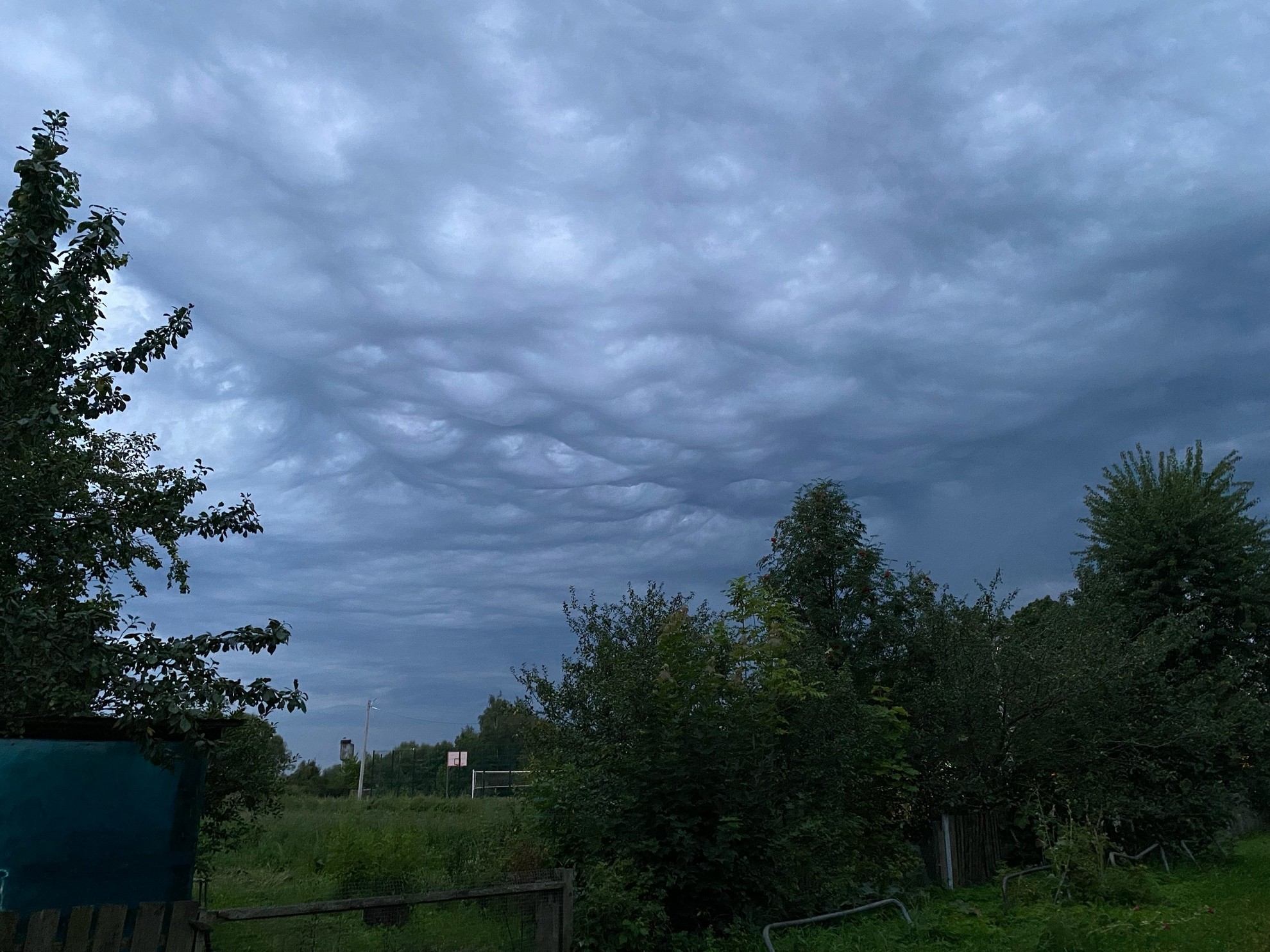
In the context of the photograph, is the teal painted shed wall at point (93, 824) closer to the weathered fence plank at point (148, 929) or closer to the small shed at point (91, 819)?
the small shed at point (91, 819)

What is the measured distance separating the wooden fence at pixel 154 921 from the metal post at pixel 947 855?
11.3 meters

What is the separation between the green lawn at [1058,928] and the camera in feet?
29.1

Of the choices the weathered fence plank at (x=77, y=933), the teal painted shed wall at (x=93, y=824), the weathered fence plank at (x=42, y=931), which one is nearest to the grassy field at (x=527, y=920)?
the weathered fence plank at (x=77, y=933)

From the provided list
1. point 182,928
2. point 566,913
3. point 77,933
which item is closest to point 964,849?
point 566,913

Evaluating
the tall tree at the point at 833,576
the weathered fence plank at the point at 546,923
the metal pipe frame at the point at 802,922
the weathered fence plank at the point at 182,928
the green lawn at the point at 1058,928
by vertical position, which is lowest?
the green lawn at the point at 1058,928

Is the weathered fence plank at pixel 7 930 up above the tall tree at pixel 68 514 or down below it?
below

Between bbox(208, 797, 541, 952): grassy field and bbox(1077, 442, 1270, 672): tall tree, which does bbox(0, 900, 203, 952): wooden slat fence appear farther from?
bbox(1077, 442, 1270, 672): tall tree

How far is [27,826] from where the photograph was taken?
6.59 m

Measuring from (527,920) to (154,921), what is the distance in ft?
9.98

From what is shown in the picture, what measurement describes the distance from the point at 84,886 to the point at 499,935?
320cm

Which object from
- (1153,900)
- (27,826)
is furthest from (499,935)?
(1153,900)

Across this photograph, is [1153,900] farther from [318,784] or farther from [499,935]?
[318,784]

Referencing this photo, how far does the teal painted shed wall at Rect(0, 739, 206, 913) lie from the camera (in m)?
6.56

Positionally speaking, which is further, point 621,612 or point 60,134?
point 621,612
